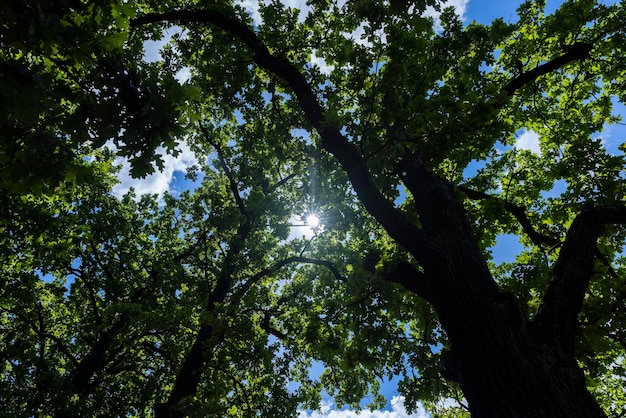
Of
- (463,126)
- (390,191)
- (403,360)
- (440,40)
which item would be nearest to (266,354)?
(403,360)

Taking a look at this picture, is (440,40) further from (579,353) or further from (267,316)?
(267,316)

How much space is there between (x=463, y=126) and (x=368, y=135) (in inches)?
59.1

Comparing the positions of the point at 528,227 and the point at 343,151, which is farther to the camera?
the point at 528,227

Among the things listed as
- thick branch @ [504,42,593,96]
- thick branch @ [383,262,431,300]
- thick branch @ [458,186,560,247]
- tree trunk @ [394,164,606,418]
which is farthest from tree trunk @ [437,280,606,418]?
thick branch @ [504,42,593,96]

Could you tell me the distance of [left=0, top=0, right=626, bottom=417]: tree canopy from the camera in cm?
316

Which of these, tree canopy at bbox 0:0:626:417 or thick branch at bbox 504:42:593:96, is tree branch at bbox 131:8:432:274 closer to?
tree canopy at bbox 0:0:626:417

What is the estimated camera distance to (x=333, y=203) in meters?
9.12

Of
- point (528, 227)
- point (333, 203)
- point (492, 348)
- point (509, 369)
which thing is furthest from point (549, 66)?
point (509, 369)

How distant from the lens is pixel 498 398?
3.62m

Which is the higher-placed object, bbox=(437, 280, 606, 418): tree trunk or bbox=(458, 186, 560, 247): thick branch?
bbox=(458, 186, 560, 247): thick branch

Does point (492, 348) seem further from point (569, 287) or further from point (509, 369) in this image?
point (569, 287)

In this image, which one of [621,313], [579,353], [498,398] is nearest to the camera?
[498,398]

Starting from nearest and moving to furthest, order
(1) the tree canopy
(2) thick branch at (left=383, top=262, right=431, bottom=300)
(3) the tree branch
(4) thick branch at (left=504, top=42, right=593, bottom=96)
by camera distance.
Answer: (1) the tree canopy, (3) the tree branch, (2) thick branch at (left=383, top=262, right=431, bottom=300), (4) thick branch at (left=504, top=42, right=593, bottom=96)

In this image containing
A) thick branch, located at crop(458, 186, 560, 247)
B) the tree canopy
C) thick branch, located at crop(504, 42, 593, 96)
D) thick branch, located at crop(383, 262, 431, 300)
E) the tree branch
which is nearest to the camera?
the tree canopy
